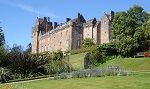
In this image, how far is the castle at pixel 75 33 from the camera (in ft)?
263

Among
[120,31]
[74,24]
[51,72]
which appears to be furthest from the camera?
[74,24]

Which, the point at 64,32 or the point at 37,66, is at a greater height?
the point at 64,32

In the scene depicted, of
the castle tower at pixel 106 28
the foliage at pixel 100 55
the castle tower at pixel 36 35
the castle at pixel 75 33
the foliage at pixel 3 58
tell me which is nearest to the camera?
the foliage at pixel 3 58

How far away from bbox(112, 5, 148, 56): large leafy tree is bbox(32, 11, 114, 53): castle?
13.5 m

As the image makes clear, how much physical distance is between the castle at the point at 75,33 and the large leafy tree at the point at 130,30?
44.4 ft

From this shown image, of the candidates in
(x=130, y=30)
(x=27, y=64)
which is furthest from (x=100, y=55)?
(x=27, y=64)

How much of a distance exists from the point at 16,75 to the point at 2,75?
7.44 feet

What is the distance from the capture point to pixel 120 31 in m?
62.9

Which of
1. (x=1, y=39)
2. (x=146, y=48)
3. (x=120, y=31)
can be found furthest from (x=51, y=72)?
(x=120, y=31)

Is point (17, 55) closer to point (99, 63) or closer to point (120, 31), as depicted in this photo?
point (99, 63)

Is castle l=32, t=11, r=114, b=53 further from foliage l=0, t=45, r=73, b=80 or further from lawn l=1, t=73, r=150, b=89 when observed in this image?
lawn l=1, t=73, r=150, b=89

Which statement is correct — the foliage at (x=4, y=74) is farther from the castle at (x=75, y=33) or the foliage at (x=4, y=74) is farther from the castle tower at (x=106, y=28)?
→ the castle tower at (x=106, y=28)

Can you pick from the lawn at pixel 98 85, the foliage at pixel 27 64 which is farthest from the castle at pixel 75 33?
the lawn at pixel 98 85

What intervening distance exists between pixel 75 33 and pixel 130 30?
27.1 metres
